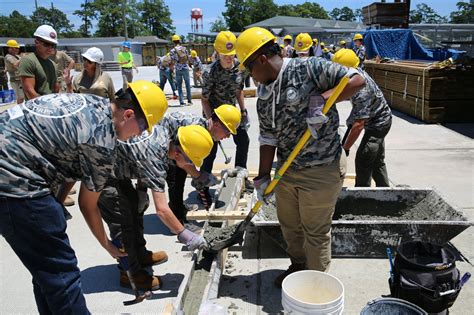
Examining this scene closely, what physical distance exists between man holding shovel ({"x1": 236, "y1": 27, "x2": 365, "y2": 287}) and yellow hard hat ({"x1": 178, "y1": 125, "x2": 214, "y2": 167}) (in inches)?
21.4

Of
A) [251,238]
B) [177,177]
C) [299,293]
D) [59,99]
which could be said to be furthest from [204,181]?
[59,99]

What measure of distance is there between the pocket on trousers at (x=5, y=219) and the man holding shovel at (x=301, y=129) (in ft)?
5.24

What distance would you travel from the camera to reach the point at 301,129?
2.72 meters

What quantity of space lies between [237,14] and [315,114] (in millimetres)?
73943

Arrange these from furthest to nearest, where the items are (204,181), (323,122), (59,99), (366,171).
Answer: (366,171) < (204,181) < (323,122) < (59,99)

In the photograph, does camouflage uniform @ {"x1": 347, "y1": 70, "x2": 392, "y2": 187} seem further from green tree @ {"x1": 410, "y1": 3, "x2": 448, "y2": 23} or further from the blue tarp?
green tree @ {"x1": 410, "y1": 3, "x2": 448, "y2": 23}

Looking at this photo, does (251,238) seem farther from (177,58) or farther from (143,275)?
(177,58)

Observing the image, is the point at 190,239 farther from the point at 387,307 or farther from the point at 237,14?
the point at 237,14

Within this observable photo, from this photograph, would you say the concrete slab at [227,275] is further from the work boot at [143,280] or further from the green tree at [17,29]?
the green tree at [17,29]

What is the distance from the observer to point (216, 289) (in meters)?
2.96

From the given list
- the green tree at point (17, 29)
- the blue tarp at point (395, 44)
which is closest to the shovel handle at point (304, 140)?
the blue tarp at point (395, 44)

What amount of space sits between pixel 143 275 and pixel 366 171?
8.51ft

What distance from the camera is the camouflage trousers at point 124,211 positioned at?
309 cm

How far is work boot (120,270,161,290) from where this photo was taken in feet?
10.4
